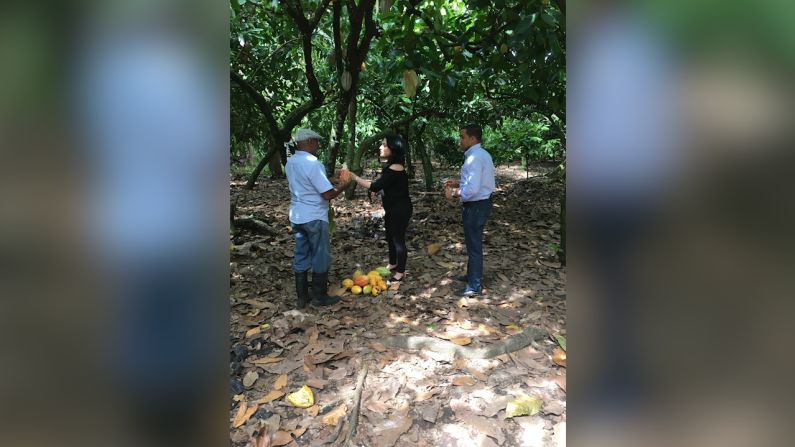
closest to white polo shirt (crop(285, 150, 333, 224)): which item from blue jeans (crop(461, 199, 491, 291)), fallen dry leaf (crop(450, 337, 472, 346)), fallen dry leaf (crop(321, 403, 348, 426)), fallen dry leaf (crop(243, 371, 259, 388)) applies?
blue jeans (crop(461, 199, 491, 291))

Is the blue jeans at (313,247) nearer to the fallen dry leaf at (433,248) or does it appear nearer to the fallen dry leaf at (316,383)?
the fallen dry leaf at (316,383)

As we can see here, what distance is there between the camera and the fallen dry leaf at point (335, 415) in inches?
104

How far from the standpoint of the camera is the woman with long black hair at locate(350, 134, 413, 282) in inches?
186

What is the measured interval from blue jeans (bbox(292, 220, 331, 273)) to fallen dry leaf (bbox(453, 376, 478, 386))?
68.2 inches

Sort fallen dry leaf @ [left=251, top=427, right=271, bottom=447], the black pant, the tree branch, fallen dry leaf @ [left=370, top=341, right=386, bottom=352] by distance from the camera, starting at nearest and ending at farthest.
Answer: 1. fallen dry leaf @ [left=251, top=427, right=271, bottom=447]
2. fallen dry leaf @ [left=370, top=341, right=386, bottom=352]
3. the black pant
4. the tree branch

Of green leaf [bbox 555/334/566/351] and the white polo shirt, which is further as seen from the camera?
the white polo shirt

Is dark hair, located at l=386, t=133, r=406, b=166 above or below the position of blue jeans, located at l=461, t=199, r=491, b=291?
above

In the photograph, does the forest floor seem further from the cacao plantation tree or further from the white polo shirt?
the cacao plantation tree

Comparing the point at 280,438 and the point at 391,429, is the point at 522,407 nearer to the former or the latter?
the point at 391,429

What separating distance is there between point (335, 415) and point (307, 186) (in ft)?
6.93

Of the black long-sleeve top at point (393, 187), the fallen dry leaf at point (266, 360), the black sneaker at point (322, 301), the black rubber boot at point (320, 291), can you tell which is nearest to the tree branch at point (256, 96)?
the black long-sleeve top at point (393, 187)

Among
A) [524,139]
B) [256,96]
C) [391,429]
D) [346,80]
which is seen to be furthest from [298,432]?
[524,139]
